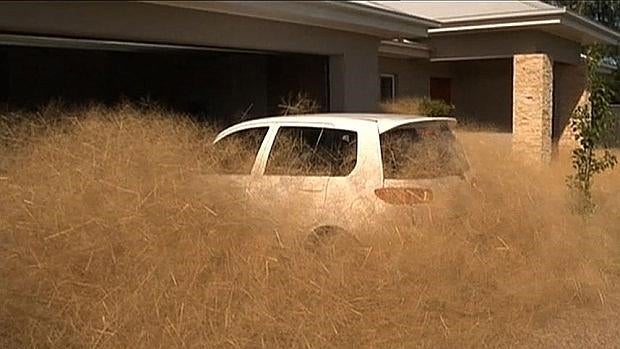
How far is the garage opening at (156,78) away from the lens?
45.5ft

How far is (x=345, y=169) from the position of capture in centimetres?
818

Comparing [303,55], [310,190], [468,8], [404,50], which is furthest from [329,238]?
[468,8]

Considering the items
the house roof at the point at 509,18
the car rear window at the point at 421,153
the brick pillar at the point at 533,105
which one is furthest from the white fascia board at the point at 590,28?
the car rear window at the point at 421,153

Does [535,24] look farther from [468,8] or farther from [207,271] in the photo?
[207,271]

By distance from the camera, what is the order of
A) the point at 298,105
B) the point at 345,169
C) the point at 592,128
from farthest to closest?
the point at 298,105, the point at 592,128, the point at 345,169

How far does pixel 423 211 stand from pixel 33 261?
3418mm

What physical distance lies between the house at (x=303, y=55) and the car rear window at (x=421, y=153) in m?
1.62

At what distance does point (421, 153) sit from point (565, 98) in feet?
44.9

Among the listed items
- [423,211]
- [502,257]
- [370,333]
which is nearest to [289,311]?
[370,333]

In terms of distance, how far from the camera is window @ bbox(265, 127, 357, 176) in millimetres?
8250

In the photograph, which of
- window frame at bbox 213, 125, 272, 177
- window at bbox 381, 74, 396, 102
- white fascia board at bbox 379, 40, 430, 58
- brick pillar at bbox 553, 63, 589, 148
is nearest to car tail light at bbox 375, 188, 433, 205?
window frame at bbox 213, 125, 272, 177

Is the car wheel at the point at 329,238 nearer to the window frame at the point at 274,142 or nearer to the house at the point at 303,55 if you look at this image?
the window frame at the point at 274,142

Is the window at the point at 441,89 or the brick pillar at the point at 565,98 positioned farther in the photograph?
the window at the point at 441,89

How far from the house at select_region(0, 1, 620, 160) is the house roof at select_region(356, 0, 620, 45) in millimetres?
30
